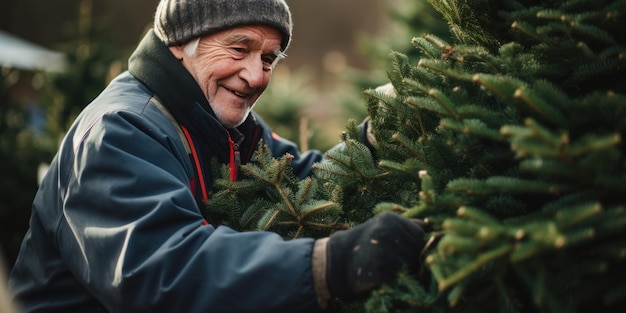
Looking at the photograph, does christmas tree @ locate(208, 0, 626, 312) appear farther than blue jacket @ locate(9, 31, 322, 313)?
No

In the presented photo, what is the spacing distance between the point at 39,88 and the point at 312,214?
6873 mm

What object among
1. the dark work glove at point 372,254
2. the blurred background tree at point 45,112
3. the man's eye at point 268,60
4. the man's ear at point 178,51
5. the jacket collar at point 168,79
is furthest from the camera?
the blurred background tree at point 45,112

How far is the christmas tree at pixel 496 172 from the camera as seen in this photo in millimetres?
1536

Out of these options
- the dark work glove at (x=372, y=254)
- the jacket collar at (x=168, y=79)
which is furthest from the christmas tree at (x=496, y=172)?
the jacket collar at (x=168, y=79)

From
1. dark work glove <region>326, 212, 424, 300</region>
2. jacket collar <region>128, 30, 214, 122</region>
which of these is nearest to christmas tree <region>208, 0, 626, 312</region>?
dark work glove <region>326, 212, 424, 300</region>

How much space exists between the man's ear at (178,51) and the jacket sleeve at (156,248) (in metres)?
0.78

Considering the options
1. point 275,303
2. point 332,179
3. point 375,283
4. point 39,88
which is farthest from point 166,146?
point 39,88

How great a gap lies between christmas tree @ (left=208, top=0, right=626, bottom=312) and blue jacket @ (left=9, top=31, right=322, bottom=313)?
28cm

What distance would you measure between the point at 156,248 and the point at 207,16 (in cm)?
127

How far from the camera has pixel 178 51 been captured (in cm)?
298

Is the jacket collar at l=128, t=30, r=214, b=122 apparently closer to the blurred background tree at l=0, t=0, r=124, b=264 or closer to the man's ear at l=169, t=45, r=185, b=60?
the man's ear at l=169, t=45, r=185, b=60

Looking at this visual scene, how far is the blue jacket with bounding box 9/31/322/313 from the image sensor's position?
6.48 ft

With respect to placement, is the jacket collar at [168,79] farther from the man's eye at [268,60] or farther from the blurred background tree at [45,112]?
the blurred background tree at [45,112]

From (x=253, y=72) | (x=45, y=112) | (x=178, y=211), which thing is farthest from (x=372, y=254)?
(x=45, y=112)
